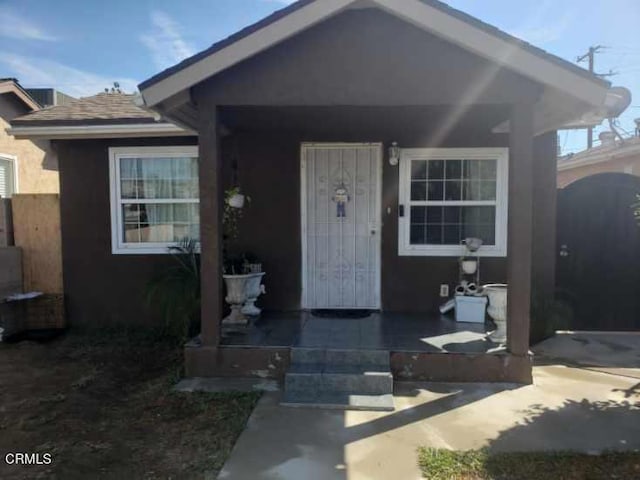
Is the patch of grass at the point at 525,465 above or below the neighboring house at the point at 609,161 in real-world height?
below

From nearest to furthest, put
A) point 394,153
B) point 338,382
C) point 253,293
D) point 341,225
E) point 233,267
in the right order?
point 338,382, point 233,267, point 253,293, point 394,153, point 341,225

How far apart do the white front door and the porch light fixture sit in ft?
0.52

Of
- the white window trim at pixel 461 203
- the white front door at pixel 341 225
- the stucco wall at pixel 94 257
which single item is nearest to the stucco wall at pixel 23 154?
the stucco wall at pixel 94 257

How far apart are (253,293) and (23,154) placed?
27.5ft

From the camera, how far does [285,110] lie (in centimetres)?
481

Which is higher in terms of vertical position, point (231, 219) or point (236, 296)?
point (231, 219)

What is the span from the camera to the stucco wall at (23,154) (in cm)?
1026

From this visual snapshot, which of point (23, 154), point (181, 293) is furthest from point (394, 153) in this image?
point (23, 154)

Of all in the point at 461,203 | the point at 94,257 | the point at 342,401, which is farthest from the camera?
the point at 94,257

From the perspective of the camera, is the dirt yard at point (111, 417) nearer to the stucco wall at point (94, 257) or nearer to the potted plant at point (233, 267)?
the potted plant at point (233, 267)

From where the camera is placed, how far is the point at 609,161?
11875 mm

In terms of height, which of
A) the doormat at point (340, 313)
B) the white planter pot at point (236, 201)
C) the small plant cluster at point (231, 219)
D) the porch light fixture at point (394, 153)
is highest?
the porch light fixture at point (394, 153)

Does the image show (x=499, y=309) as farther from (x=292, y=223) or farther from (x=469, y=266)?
(x=292, y=223)

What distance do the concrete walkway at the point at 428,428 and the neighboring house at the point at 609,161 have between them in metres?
8.16
